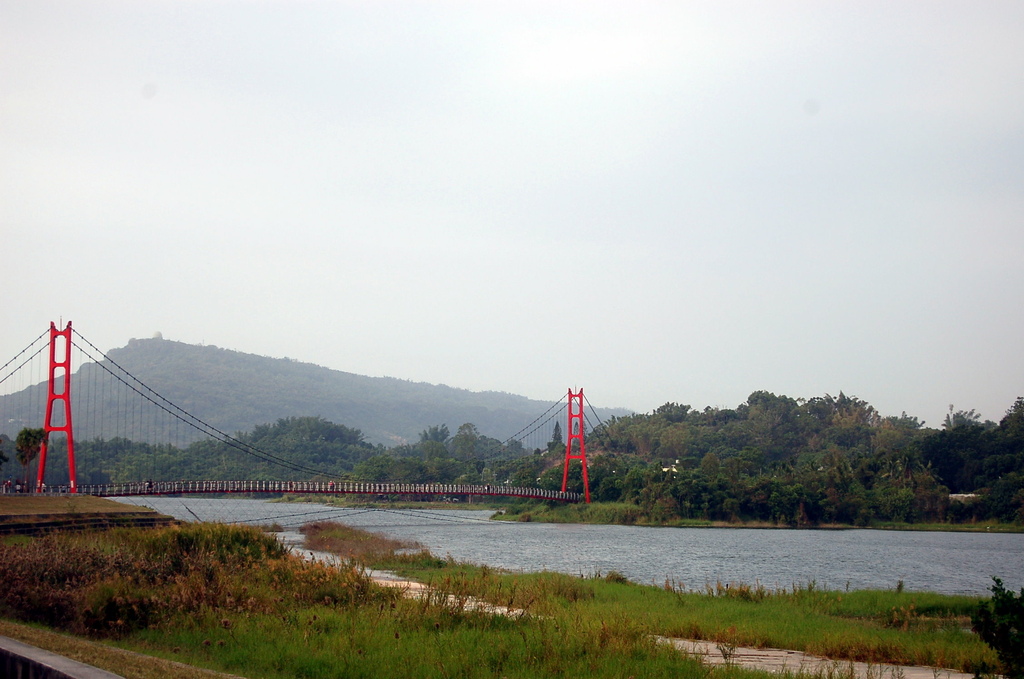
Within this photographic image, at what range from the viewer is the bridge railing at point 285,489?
194 feet

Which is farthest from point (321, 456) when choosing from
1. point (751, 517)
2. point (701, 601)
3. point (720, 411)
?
point (701, 601)

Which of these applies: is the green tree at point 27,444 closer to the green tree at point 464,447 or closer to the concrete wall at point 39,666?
Answer: the concrete wall at point 39,666

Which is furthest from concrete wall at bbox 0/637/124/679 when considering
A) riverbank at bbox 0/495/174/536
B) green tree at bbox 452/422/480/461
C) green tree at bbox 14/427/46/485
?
green tree at bbox 452/422/480/461

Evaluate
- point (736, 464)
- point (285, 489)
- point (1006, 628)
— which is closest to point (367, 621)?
point (1006, 628)

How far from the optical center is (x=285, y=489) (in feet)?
213

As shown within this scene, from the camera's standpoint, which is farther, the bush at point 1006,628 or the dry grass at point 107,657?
the bush at point 1006,628

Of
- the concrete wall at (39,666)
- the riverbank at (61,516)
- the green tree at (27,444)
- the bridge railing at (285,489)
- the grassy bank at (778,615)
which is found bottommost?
the bridge railing at (285,489)

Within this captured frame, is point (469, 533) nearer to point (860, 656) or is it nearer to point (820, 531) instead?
point (820, 531)

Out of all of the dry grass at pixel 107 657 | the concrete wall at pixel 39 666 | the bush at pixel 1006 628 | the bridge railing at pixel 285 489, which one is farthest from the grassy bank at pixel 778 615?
the bridge railing at pixel 285 489

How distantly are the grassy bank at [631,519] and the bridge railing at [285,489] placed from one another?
1.42m

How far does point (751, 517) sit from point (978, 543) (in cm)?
1869

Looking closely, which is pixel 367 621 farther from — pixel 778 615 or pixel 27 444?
pixel 27 444

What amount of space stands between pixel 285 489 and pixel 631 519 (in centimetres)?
2773

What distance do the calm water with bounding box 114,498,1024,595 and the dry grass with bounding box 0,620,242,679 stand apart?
18.1 metres
